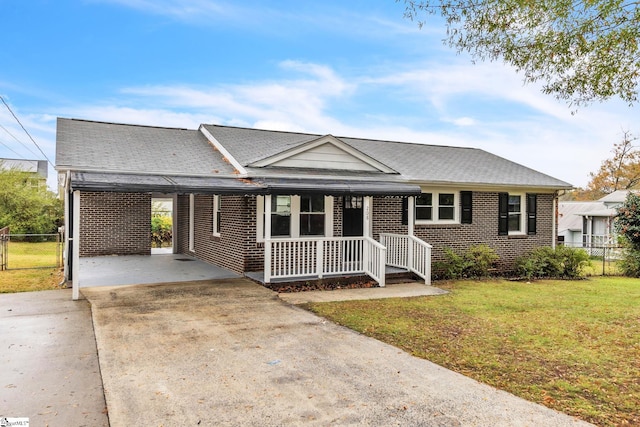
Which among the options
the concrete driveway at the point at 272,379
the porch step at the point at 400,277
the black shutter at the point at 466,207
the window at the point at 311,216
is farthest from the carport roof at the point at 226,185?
the black shutter at the point at 466,207

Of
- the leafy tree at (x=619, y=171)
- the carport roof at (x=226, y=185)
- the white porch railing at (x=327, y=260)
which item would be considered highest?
the leafy tree at (x=619, y=171)

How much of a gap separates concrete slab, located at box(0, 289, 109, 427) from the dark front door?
672 centimetres

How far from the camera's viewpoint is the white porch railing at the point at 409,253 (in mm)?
11797

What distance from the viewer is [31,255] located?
18.8 m

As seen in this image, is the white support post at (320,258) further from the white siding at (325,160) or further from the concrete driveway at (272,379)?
the concrete driveway at (272,379)

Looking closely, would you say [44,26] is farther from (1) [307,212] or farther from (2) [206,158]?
(1) [307,212]

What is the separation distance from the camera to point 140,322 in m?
6.98

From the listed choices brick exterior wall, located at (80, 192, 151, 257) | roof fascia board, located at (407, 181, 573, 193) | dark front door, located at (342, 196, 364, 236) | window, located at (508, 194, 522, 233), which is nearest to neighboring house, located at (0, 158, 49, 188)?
brick exterior wall, located at (80, 192, 151, 257)

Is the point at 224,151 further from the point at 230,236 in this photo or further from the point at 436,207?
the point at 436,207

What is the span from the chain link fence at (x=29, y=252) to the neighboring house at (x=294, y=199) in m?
1.54

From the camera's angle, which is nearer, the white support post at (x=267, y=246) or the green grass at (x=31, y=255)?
the white support post at (x=267, y=246)

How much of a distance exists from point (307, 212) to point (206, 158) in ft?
10.2

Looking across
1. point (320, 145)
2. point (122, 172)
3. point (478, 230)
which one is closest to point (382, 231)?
point (320, 145)

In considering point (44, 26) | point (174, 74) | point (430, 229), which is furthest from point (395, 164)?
point (44, 26)
